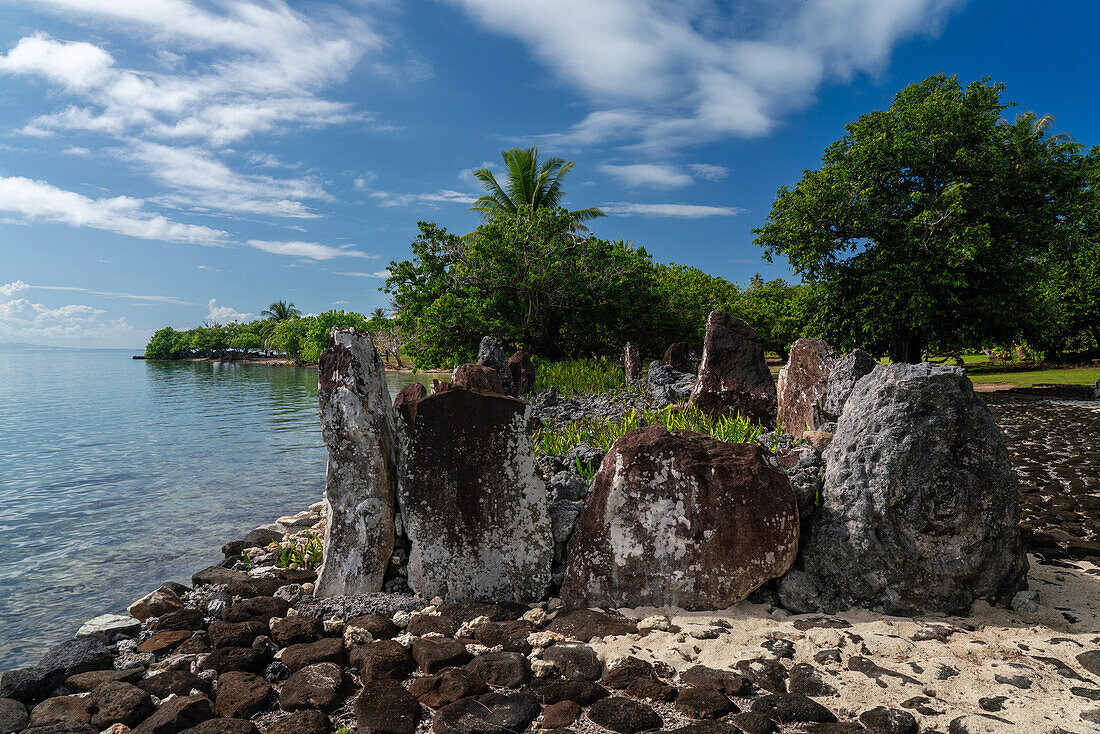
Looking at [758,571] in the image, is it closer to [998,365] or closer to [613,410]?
[613,410]

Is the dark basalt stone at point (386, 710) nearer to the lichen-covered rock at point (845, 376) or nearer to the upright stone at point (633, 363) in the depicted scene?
the lichen-covered rock at point (845, 376)

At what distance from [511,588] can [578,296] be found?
1753 cm

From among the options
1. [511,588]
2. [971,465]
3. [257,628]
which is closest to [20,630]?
[257,628]

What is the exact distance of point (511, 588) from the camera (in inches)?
199

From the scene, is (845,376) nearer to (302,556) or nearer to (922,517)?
(922,517)

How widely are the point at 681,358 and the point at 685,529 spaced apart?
43.9 feet

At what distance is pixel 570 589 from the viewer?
4.87m

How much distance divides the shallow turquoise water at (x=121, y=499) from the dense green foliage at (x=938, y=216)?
17766 millimetres

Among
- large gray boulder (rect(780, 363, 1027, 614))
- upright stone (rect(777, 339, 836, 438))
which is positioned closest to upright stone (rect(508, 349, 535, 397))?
upright stone (rect(777, 339, 836, 438))

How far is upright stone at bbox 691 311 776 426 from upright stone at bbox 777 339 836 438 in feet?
2.11

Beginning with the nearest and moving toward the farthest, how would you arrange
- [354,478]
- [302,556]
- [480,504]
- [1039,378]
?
[480,504], [354,478], [302,556], [1039,378]

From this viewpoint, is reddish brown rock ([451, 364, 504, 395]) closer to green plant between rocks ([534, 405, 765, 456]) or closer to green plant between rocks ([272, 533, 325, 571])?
green plant between rocks ([534, 405, 765, 456])

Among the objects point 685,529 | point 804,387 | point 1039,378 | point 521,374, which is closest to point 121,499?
point 521,374

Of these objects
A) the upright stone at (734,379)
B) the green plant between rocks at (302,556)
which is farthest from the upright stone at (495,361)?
the green plant between rocks at (302,556)
